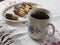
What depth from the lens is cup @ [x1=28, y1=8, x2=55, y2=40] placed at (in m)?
0.67

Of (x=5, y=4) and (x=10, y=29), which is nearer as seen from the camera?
(x=10, y=29)

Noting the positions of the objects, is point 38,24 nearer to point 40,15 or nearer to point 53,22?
point 40,15

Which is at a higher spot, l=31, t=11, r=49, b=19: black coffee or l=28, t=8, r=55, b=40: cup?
l=31, t=11, r=49, b=19: black coffee

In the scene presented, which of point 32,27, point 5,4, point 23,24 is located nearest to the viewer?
point 32,27

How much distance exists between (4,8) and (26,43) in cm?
27

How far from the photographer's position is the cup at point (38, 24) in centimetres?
67

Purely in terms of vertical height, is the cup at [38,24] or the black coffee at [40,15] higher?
the black coffee at [40,15]

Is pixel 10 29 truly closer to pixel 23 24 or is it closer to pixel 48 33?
pixel 23 24

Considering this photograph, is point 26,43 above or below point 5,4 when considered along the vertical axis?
below

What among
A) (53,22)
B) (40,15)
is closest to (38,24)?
(40,15)

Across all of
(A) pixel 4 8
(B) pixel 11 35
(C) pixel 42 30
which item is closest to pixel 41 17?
(C) pixel 42 30

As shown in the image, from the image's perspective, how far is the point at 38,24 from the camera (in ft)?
2.19

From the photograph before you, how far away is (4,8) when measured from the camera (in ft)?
2.86

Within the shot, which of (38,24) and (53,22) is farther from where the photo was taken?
(53,22)
